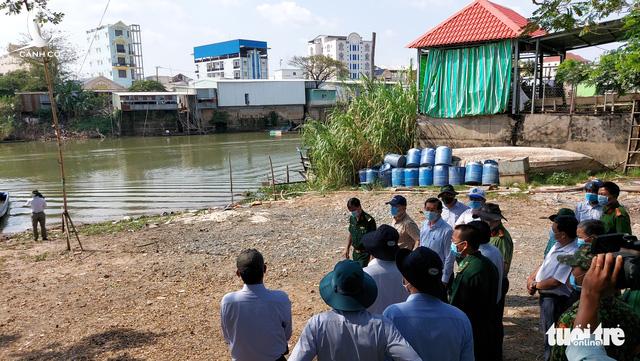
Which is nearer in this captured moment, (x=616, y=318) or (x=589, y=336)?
(x=589, y=336)

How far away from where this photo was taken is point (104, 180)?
25.4 metres

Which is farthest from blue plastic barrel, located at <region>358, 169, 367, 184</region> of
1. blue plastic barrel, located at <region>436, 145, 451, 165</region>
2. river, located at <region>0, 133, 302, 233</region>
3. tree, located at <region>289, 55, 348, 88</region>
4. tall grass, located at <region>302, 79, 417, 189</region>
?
tree, located at <region>289, 55, 348, 88</region>

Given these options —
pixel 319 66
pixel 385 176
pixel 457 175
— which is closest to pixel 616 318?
pixel 457 175

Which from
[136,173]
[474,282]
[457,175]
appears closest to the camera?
[474,282]

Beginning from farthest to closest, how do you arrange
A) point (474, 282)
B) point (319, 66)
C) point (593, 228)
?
point (319, 66)
point (593, 228)
point (474, 282)

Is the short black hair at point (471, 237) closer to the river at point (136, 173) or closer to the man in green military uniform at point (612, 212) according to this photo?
the man in green military uniform at point (612, 212)

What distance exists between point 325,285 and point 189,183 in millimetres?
22152

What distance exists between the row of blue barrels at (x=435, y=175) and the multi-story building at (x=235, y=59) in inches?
2691

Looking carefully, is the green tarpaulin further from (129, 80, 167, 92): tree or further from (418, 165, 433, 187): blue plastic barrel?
(129, 80, 167, 92): tree

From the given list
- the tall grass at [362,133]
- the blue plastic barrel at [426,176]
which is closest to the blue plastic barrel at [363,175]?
the tall grass at [362,133]

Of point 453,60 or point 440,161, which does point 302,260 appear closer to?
point 440,161

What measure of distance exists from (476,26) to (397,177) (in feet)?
19.7

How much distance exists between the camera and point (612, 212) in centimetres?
488

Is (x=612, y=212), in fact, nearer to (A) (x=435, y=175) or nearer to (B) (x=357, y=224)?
(B) (x=357, y=224)
